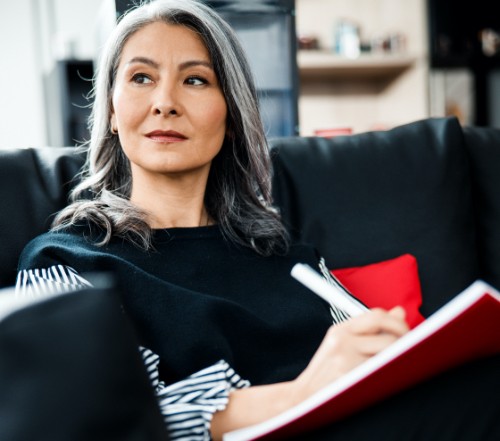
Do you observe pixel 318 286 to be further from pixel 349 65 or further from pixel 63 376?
pixel 349 65

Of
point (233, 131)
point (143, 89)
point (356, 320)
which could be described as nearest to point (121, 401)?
point (356, 320)

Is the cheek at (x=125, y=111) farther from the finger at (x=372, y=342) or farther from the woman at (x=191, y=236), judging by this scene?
the finger at (x=372, y=342)

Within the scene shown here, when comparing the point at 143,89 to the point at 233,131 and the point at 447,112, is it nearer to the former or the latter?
the point at 233,131

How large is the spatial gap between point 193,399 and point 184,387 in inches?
0.8

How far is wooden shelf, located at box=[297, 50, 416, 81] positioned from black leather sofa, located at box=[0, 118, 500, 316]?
2.31 m

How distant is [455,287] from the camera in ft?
5.19

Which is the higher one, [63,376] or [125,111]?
[125,111]

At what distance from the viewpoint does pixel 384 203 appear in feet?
5.22

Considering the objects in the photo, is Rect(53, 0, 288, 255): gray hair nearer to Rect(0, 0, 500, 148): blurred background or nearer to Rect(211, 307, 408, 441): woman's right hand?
Rect(211, 307, 408, 441): woman's right hand

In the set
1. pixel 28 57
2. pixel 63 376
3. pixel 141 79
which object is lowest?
pixel 63 376

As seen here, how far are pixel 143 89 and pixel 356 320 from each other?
2.15 ft

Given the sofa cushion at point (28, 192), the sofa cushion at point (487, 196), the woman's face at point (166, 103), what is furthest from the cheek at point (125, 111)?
the sofa cushion at point (487, 196)

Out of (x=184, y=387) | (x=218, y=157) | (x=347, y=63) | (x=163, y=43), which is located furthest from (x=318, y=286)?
(x=347, y=63)

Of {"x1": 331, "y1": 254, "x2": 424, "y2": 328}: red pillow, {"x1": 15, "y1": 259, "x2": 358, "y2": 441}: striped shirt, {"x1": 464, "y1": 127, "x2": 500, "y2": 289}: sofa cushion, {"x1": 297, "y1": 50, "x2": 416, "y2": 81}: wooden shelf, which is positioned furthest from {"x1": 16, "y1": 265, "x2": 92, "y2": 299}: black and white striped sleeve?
{"x1": 297, "y1": 50, "x2": 416, "y2": 81}: wooden shelf
